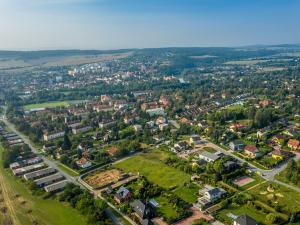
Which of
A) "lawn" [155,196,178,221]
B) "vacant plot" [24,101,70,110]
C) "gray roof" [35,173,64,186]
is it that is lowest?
"gray roof" [35,173,64,186]

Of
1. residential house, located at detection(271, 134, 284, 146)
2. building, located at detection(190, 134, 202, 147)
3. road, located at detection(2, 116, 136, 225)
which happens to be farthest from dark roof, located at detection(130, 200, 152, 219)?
residential house, located at detection(271, 134, 284, 146)

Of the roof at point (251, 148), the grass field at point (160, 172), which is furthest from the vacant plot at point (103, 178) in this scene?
the roof at point (251, 148)

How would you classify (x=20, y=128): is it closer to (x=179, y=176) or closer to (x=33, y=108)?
(x=33, y=108)

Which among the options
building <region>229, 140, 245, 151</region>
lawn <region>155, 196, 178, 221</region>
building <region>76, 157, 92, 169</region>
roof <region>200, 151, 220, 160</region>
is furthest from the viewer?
building <region>229, 140, 245, 151</region>

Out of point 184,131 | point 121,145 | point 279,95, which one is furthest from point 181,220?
point 279,95

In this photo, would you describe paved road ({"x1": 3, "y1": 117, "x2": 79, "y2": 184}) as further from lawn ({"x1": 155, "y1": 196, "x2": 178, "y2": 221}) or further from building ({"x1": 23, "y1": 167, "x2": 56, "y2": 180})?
lawn ({"x1": 155, "y1": 196, "x2": 178, "y2": 221})

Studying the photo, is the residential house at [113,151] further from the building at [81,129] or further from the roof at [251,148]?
the roof at [251,148]
